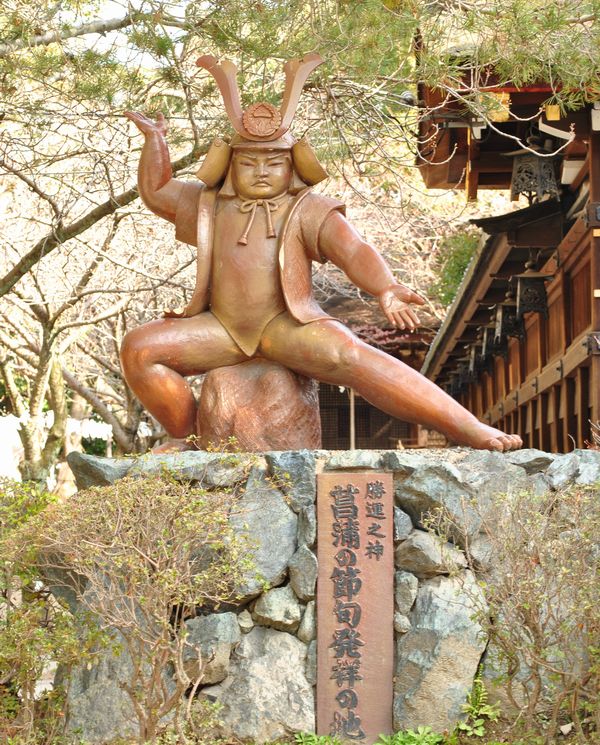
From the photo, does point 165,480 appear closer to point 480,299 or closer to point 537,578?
point 537,578

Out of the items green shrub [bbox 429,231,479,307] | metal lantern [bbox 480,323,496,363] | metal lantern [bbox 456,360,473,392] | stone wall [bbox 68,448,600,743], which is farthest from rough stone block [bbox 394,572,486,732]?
metal lantern [bbox 456,360,473,392]

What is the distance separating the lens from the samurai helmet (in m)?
6.16

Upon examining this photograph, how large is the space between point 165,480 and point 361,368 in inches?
53.0

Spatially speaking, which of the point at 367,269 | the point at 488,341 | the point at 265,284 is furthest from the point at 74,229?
the point at 488,341

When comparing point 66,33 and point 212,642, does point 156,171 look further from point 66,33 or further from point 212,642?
point 212,642

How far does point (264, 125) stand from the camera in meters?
6.15

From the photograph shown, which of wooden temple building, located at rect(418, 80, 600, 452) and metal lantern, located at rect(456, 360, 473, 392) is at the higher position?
metal lantern, located at rect(456, 360, 473, 392)

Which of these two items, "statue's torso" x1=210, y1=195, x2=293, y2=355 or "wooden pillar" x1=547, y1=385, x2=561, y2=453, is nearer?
"statue's torso" x1=210, y1=195, x2=293, y2=355

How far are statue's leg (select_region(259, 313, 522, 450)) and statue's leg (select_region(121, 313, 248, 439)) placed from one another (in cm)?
37

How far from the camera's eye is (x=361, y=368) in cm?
598

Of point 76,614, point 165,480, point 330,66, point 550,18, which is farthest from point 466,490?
point 330,66

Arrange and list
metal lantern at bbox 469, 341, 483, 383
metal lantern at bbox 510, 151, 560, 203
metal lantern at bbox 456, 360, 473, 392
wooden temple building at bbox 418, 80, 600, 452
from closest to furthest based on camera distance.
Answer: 1. wooden temple building at bbox 418, 80, 600, 452
2. metal lantern at bbox 510, 151, 560, 203
3. metal lantern at bbox 469, 341, 483, 383
4. metal lantern at bbox 456, 360, 473, 392

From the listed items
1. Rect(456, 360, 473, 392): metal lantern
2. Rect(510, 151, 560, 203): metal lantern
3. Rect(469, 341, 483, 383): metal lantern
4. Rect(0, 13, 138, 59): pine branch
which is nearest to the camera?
Rect(0, 13, 138, 59): pine branch

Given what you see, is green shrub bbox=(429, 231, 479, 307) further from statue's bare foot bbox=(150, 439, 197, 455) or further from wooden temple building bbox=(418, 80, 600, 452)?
statue's bare foot bbox=(150, 439, 197, 455)
